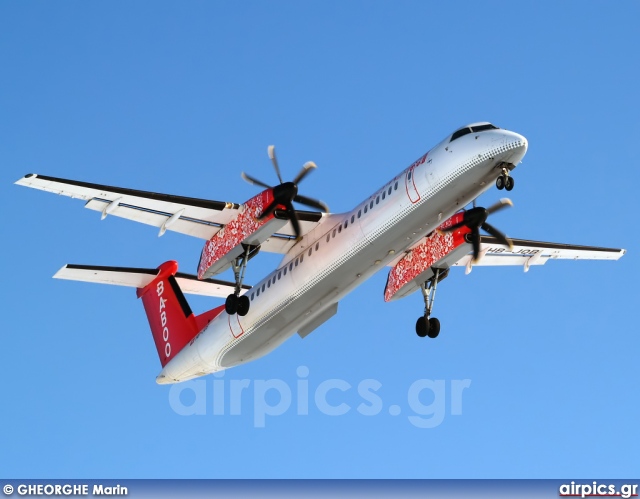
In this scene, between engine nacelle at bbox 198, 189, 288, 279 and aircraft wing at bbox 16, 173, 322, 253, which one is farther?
engine nacelle at bbox 198, 189, 288, 279

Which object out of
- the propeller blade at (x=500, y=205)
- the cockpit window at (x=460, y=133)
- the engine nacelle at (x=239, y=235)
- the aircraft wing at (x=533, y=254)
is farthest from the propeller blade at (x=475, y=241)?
the engine nacelle at (x=239, y=235)

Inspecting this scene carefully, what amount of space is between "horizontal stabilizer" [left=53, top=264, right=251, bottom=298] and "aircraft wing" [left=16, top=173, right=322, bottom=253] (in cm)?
207

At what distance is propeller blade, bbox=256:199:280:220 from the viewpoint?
72.1 ft

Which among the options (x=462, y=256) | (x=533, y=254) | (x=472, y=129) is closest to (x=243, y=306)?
(x=462, y=256)

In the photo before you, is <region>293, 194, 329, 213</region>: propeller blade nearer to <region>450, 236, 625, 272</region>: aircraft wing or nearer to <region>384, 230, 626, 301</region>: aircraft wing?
<region>384, 230, 626, 301</region>: aircraft wing

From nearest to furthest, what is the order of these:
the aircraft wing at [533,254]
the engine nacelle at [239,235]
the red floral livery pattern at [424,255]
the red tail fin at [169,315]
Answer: the engine nacelle at [239,235]
the red floral livery pattern at [424,255]
the red tail fin at [169,315]
the aircraft wing at [533,254]

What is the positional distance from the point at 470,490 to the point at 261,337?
27.0ft

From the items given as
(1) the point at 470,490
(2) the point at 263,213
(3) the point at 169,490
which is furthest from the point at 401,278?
(3) the point at 169,490

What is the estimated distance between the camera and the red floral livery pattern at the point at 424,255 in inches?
925

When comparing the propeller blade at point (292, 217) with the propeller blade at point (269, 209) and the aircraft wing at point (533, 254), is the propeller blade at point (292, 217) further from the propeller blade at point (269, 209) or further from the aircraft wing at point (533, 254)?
the aircraft wing at point (533, 254)

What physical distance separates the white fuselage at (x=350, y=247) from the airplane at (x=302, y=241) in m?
0.03

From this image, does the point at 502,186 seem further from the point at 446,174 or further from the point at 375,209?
the point at 375,209

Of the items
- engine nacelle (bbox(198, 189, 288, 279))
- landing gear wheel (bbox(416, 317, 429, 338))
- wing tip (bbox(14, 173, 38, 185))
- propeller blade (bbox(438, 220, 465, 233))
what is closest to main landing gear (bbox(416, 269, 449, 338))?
landing gear wheel (bbox(416, 317, 429, 338))

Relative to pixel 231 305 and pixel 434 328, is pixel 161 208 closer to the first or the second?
pixel 231 305
